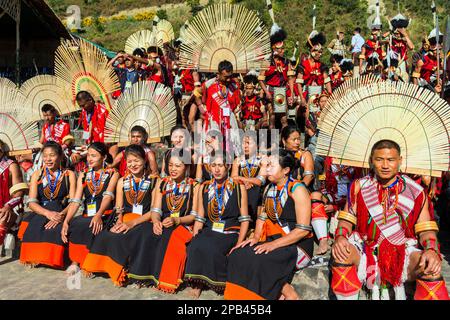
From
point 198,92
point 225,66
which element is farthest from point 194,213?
point 198,92

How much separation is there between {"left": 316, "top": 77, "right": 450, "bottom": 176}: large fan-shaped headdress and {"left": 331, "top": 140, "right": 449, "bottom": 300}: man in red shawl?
12.0 inches

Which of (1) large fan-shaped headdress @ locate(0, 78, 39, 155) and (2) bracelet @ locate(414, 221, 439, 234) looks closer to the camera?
(2) bracelet @ locate(414, 221, 439, 234)

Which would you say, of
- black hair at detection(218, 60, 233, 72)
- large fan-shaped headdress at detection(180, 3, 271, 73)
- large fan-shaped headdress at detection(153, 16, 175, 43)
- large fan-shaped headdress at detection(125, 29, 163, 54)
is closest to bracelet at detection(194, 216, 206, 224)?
black hair at detection(218, 60, 233, 72)

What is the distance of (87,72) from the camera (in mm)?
6027

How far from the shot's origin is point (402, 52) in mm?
8734

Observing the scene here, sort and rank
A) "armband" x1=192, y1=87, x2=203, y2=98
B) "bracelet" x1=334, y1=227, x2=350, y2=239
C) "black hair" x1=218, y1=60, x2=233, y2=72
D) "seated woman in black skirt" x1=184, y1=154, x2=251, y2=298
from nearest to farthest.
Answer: "bracelet" x1=334, y1=227, x2=350, y2=239 < "seated woman in black skirt" x1=184, y1=154, x2=251, y2=298 < "black hair" x1=218, y1=60, x2=233, y2=72 < "armband" x1=192, y1=87, x2=203, y2=98

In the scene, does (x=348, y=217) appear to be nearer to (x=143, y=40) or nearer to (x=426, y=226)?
(x=426, y=226)

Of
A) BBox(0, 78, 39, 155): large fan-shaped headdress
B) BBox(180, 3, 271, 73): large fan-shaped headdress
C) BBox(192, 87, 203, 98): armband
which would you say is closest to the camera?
BBox(0, 78, 39, 155): large fan-shaped headdress

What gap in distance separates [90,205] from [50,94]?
2.47m

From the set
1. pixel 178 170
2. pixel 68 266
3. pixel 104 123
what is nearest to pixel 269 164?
pixel 178 170

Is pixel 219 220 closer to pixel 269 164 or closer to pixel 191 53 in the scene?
pixel 269 164

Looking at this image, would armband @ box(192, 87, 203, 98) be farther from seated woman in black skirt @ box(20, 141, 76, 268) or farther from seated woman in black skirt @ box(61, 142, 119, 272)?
seated woman in black skirt @ box(20, 141, 76, 268)

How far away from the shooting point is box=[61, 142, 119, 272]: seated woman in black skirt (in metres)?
4.27

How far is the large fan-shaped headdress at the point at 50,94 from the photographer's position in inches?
241
